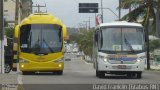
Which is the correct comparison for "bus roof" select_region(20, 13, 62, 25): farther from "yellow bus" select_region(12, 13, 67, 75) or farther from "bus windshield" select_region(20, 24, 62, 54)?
"bus windshield" select_region(20, 24, 62, 54)

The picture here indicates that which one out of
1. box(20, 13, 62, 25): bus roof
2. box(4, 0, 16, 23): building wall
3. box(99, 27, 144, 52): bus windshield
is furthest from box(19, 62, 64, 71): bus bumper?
box(4, 0, 16, 23): building wall

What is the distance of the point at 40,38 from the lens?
2920 centimetres

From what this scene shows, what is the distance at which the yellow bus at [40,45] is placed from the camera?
94.8 ft

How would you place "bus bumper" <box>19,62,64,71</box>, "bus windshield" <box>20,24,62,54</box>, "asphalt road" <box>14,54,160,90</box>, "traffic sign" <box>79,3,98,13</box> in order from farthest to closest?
"traffic sign" <box>79,3,98,13</box> → "bus windshield" <box>20,24,62,54</box> → "bus bumper" <box>19,62,64,71</box> → "asphalt road" <box>14,54,160,90</box>

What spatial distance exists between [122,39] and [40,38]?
196 inches

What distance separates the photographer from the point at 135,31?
87.9 feet

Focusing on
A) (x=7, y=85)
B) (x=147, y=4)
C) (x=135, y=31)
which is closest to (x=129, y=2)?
(x=147, y=4)

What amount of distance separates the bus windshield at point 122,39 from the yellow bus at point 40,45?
11.3 feet

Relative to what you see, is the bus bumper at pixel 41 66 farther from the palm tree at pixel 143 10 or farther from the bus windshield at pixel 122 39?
the palm tree at pixel 143 10

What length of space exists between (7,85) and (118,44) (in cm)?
959

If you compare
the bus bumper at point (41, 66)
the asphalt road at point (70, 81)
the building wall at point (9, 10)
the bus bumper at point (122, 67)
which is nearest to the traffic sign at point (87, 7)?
the building wall at point (9, 10)

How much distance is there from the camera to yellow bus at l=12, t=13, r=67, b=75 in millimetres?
28891

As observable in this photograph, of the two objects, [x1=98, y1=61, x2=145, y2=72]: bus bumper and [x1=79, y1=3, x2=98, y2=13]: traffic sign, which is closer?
[x1=98, y1=61, x2=145, y2=72]: bus bumper

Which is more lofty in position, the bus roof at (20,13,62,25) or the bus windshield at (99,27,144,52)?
the bus roof at (20,13,62,25)
